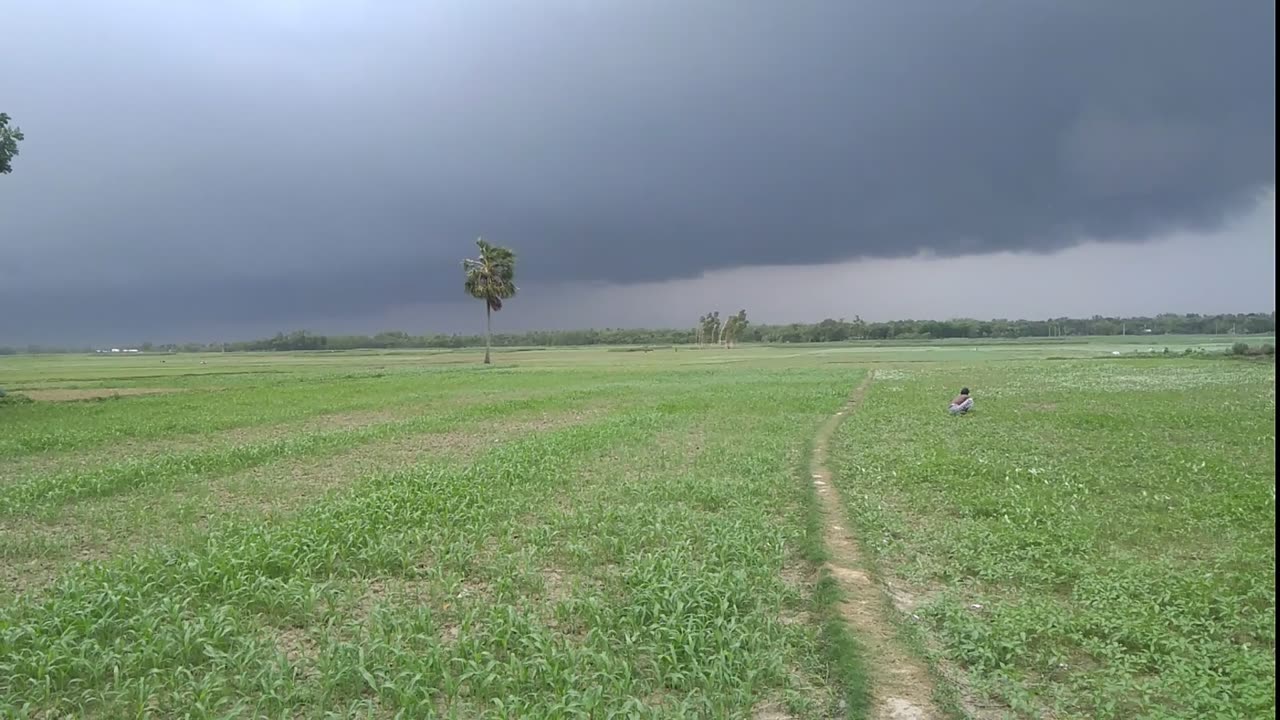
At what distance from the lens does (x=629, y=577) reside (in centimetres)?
689

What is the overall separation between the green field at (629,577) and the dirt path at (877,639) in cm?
11

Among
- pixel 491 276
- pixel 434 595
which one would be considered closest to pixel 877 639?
pixel 434 595

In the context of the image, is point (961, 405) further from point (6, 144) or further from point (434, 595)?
point (6, 144)

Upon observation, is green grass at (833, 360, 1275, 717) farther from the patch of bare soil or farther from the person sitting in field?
the patch of bare soil

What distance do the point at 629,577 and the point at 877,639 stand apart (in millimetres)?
2455

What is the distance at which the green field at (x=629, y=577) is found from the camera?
4789 millimetres

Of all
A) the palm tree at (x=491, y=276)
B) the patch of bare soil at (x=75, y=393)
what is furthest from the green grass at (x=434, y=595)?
the palm tree at (x=491, y=276)

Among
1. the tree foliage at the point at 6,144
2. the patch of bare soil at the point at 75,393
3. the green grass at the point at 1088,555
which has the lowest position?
the green grass at the point at 1088,555

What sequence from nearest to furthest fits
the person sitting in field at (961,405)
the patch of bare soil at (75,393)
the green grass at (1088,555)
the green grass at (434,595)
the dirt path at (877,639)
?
1. the dirt path at (877,639)
2. the green grass at (434,595)
3. the green grass at (1088,555)
4. the person sitting in field at (961,405)
5. the patch of bare soil at (75,393)

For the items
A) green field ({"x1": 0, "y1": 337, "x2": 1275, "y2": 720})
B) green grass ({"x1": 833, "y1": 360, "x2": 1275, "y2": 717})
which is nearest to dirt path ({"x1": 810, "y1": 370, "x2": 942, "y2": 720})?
green field ({"x1": 0, "y1": 337, "x2": 1275, "y2": 720})

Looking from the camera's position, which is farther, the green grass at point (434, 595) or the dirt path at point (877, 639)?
the green grass at point (434, 595)

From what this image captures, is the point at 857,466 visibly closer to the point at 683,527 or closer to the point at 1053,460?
the point at 1053,460

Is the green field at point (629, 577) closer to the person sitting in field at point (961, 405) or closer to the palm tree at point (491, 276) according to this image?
the person sitting in field at point (961, 405)

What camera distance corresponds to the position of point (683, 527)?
8.77 metres
